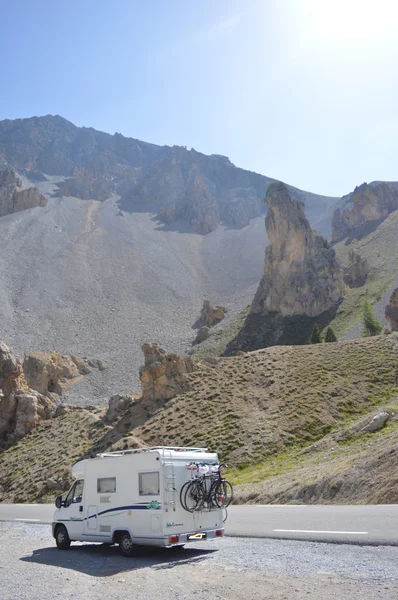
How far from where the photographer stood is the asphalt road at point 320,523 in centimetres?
1152

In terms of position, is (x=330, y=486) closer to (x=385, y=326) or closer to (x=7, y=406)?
(x=7, y=406)

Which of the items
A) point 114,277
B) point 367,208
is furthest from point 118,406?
point 367,208

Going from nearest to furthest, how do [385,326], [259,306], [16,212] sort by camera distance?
[385,326], [259,306], [16,212]

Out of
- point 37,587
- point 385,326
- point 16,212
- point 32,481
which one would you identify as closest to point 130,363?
point 385,326

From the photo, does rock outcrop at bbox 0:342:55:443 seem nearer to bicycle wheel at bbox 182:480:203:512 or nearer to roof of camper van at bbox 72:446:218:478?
roof of camper van at bbox 72:446:218:478

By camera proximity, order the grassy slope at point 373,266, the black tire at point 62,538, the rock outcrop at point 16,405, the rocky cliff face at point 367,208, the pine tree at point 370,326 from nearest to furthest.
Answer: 1. the black tire at point 62,538
2. the rock outcrop at point 16,405
3. the pine tree at point 370,326
4. the grassy slope at point 373,266
5. the rocky cliff face at point 367,208

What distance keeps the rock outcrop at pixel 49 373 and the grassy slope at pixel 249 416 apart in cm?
2085

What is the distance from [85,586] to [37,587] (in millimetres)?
883

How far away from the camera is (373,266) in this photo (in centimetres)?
10475

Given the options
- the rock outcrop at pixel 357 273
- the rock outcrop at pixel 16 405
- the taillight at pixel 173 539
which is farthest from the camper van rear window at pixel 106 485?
the rock outcrop at pixel 357 273

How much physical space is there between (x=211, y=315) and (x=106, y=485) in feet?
307

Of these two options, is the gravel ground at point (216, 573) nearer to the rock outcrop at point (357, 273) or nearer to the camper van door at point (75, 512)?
the camper van door at point (75, 512)

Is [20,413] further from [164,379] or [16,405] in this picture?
[164,379]

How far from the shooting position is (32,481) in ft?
119
